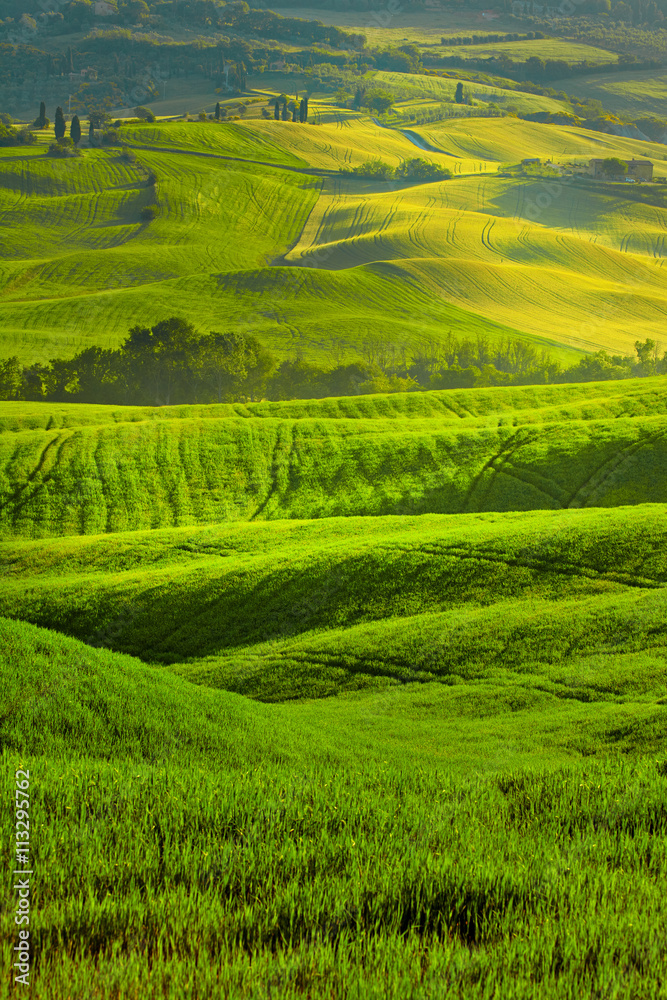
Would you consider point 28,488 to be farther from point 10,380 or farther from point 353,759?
point 10,380

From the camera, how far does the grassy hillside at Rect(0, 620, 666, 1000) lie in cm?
627

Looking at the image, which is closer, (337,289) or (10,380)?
(10,380)

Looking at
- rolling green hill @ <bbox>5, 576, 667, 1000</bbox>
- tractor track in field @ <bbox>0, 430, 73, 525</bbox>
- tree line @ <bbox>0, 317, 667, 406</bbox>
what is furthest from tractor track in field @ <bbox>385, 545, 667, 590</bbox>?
tree line @ <bbox>0, 317, 667, 406</bbox>

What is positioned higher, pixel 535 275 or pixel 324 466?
pixel 535 275

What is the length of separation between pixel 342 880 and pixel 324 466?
158 feet

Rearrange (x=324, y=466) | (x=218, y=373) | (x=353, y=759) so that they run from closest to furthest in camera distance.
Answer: (x=353, y=759) < (x=324, y=466) < (x=218, y=373)

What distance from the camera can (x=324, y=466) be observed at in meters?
55.4

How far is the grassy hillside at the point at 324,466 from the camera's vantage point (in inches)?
1853

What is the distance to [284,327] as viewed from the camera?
141625mm

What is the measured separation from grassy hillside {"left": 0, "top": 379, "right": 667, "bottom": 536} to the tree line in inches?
1556

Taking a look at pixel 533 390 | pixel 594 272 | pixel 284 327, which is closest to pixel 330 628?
pixel 533 390

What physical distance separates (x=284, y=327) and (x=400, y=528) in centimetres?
10979

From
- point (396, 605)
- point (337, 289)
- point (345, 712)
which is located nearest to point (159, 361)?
point (337, 289)

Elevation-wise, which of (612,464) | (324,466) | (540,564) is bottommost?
(324,466)
